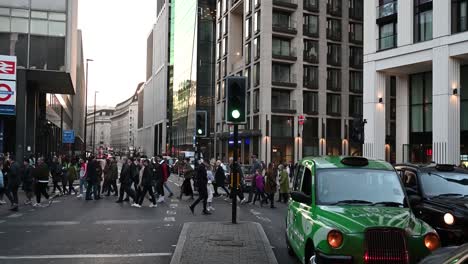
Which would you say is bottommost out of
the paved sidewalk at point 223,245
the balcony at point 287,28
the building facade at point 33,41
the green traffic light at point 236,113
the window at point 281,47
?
the paved sidewalk at point 223,245

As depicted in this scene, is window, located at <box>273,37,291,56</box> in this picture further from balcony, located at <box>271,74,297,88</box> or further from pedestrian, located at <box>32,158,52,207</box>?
pedestrian, located at <box>32,158,52,207</box>

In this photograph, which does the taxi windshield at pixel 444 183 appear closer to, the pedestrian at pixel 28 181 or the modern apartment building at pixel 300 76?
the pedestrian at pixel 28 181

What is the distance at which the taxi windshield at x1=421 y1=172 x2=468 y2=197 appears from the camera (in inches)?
377

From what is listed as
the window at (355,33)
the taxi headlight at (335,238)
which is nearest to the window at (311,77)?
the window at (355,33)

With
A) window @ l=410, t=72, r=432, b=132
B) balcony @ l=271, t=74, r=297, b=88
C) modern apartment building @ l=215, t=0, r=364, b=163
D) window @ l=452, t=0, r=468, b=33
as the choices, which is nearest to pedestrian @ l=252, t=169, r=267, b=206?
window @ l=452, t=0, r=468, b=33

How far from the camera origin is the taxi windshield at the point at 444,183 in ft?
31.4

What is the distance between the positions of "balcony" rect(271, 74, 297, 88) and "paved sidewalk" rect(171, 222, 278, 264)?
4432 centimetres

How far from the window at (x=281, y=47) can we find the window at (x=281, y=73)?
129cm

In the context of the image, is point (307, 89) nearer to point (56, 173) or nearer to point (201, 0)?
point (201, 0)

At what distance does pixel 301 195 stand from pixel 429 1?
2652cm

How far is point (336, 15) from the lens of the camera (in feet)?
199

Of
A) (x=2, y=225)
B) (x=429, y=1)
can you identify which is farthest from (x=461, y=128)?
(x=2, y=225)

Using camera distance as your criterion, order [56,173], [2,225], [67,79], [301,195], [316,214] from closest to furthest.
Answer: [316,214] → [301,195] → [2,225] → [56,173] → [67,79]

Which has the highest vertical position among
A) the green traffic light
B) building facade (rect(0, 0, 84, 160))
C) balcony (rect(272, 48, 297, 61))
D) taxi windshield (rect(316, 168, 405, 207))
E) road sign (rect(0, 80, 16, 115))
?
balcony (rect(272, 48, 297, 61))
